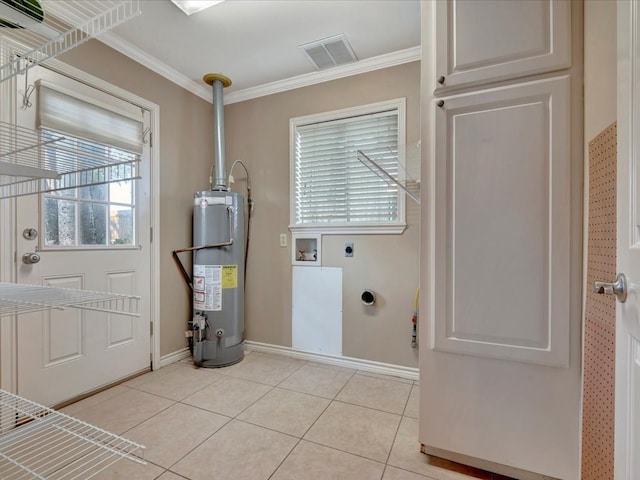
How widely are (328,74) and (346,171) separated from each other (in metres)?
0.84

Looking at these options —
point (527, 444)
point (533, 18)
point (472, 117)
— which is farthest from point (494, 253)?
point (533, 18)

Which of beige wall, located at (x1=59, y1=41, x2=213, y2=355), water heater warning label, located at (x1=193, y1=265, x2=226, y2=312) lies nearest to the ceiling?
beige wall, located at (x1=59, y1=41, x2=213, y2=355)

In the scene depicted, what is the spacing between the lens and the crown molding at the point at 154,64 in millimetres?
2111

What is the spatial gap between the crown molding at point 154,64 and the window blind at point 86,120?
449mm

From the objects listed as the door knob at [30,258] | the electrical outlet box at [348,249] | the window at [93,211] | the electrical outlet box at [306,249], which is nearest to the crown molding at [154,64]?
the window at [93,211]

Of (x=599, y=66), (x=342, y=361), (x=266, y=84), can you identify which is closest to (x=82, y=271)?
(x=342, y=361)

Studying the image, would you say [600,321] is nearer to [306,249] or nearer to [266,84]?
[306,249]

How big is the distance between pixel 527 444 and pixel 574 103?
4.64 feet

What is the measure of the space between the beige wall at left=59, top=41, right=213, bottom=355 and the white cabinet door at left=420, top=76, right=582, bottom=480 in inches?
82.8

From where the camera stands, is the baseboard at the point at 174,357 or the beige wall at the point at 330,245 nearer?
the beige wall at the point at 330,245

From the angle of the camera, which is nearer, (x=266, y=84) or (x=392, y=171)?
(x=392, y=171)

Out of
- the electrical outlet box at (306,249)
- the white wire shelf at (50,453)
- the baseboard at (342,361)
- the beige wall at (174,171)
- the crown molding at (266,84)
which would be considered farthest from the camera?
the electrical outlet box at (306,249)

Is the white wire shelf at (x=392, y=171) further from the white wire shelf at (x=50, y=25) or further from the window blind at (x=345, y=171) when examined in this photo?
the white wire shelf at (x=50, y=25)

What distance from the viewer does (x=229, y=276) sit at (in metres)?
2.54
